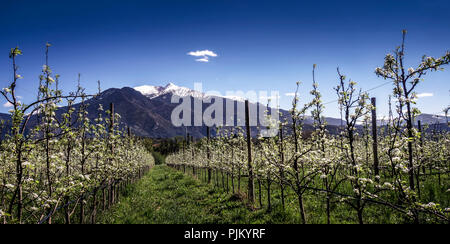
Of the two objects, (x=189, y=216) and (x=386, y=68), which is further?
(x=189, y=216)

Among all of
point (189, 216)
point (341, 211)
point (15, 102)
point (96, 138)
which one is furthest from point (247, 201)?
point (15, 102)

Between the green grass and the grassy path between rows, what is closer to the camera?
the green grass

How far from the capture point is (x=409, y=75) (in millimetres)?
4555

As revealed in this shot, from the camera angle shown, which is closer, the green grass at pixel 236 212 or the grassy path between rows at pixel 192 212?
the green grass at pixel 236 212

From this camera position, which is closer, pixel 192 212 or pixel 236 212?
pixel 236 212

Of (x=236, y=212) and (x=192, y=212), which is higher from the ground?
(x=236, y=212)
